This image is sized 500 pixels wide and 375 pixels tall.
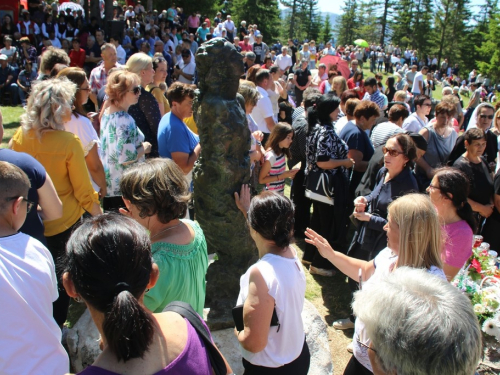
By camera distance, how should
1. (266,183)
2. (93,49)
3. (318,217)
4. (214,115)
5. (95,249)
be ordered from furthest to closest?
(93,49) → (318,217) → (266,183) → (214,115) → (95,249)

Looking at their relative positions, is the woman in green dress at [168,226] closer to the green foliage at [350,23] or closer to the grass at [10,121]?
the grass at [10,121]

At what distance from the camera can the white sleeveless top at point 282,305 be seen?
218cm

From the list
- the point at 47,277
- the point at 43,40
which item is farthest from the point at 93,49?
the point at 47,277

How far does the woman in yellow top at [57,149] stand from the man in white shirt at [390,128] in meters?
3.44

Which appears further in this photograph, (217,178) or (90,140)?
(90,140)

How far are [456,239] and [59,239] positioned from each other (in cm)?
298

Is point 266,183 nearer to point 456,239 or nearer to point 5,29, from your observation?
point 456,239

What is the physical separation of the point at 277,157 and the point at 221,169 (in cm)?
172

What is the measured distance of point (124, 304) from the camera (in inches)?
52.2

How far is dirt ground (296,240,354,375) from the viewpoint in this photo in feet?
12.6

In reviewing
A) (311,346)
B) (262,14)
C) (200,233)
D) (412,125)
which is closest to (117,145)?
(200,233)

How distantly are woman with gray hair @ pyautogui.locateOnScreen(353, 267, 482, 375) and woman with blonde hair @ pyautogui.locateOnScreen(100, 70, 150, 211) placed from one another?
288cm

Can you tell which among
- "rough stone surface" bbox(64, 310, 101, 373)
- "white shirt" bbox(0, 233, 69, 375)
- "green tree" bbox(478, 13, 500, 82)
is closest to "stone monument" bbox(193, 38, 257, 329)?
"rough stone surface" bbox(64, 310, 101, 373)

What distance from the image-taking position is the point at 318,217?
5168 mm
